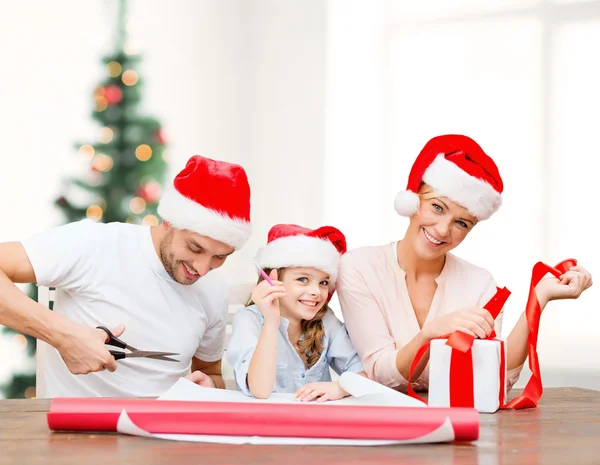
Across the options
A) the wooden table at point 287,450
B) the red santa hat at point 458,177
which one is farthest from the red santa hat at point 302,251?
the wooden table at point 287,450

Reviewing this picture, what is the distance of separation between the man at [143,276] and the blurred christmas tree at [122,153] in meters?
1.83

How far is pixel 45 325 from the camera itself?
5.57 ft

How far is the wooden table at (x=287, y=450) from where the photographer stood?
1.00 metres

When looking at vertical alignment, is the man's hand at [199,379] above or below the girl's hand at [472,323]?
below

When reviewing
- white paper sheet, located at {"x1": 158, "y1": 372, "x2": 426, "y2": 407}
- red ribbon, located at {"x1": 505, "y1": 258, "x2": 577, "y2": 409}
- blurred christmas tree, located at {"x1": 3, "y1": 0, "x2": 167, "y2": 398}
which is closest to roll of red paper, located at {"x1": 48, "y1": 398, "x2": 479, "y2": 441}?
white paper sheet, located at {"x1": 158, "y1": 372, "x2": 426, "y2": 407}

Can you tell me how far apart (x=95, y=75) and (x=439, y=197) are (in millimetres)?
2884

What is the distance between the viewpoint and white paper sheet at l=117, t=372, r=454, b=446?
43.5 inches

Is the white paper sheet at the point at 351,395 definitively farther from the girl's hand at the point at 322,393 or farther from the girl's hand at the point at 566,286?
the girl's hand at the point at 566,286

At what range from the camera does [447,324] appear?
1512 mm

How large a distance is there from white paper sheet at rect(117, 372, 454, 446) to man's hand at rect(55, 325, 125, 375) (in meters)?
0.25

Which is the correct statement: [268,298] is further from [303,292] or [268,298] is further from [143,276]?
[143,276]

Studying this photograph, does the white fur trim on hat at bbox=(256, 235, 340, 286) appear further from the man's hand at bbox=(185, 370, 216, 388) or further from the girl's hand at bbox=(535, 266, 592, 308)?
the girl's hand at bbox=(535, 266, 592, 308)

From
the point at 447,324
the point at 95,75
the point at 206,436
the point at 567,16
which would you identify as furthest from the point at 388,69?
the point at 206,436

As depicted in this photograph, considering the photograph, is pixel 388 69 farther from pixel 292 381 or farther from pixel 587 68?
pixel 292 381
